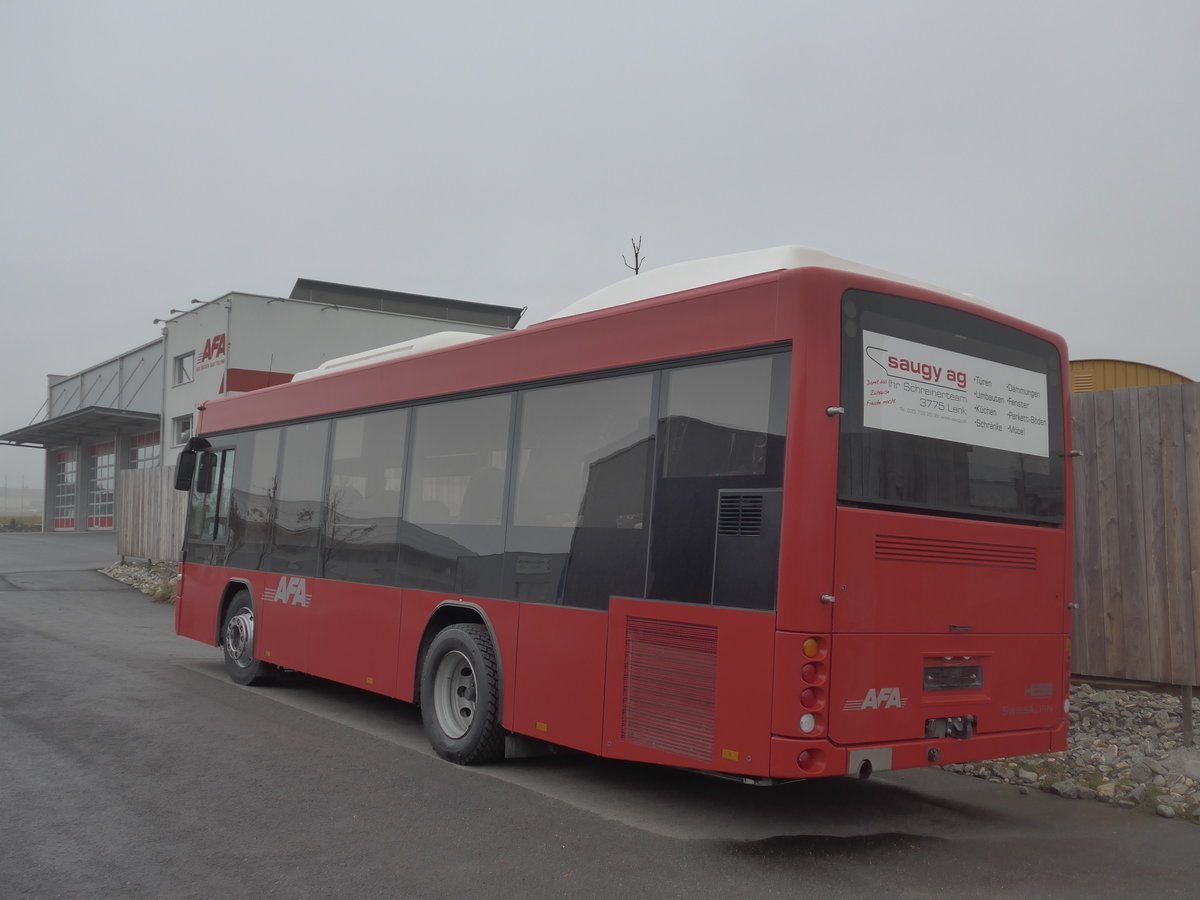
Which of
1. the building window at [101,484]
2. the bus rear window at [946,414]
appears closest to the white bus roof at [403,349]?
the bus rear window at [946,414]

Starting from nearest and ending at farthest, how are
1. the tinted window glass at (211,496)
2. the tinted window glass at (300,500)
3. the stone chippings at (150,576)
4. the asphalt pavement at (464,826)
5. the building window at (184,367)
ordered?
1. the asphalt pavement at (464,826)
2. the tinted window glass at (300,500)
3. the tinted window glass at (211,496)
4. the stone chippings at (150,576)
5. the building window at (184,367)

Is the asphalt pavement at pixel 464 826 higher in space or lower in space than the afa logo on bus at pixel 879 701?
lower

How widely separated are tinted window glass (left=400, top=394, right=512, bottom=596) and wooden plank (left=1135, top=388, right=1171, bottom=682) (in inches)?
187

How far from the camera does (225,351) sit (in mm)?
28625

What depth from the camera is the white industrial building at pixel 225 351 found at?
2883 centimetres

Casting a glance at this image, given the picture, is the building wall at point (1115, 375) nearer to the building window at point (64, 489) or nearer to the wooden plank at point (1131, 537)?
the wooden plank at point (1131, 537)

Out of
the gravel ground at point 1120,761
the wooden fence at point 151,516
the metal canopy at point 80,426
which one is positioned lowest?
the gravel ground at point 1120,761

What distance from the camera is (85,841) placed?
5.33 m

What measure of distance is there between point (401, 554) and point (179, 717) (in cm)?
238

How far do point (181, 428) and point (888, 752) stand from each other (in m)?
31.1

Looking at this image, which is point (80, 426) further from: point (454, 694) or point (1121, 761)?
point (1121, 761)

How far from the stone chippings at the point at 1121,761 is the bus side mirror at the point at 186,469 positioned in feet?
27.7

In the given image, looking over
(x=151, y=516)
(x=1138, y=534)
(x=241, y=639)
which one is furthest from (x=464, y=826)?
(x=151, y=516)

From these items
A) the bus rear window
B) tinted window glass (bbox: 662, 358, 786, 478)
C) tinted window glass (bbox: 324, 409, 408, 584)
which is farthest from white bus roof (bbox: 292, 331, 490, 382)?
the bus rear window
